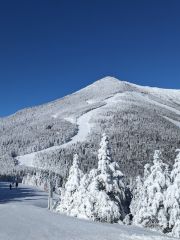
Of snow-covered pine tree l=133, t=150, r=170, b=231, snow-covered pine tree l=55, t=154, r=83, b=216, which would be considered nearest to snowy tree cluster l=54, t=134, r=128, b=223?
snow-covered pine tree l=133, t=150, r=170, b=231

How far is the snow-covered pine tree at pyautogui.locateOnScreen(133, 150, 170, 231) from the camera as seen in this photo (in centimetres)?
1975

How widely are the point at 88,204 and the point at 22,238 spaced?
1411 cm

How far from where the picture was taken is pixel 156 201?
19797 mm

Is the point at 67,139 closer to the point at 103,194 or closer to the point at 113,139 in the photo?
the point at 113,139

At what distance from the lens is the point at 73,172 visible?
27.5 m

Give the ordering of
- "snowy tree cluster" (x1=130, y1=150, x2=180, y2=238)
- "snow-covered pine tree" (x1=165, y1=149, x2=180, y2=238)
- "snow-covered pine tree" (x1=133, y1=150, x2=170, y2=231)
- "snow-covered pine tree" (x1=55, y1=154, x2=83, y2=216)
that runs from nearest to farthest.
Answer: "snow-covered pine tree" (x1=165, y1=149, x2=180, y2=238) → "snowy tree cluster" (x1=130, y1=150, x2=180, y2=238) → "snow-covered pine tree" (x1=133, y1=150, x2=170, y2=231) → "snow-covered pine tree" (x1=55, y1=154, x2=83, y2=216)

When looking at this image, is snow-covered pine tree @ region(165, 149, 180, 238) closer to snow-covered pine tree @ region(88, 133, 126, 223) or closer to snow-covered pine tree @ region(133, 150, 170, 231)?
snow-covered pine tree @ region(133, 150, 170, 231)

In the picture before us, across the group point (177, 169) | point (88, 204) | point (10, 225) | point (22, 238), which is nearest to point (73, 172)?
point (88, 204)

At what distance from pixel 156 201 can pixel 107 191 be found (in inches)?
174

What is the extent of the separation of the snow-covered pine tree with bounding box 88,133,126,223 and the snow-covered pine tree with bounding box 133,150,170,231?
2393 mm

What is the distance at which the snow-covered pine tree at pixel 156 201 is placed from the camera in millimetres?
19750

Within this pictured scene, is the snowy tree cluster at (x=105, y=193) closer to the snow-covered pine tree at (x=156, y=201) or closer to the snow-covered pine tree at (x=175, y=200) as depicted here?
the snow-covered pine tree at (x=156, y=201)

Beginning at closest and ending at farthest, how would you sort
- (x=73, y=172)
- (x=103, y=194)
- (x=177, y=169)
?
(x=177, y=169)
(x=103, y=194)
(x=73, y=172)

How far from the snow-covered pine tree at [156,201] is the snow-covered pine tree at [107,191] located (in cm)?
239
